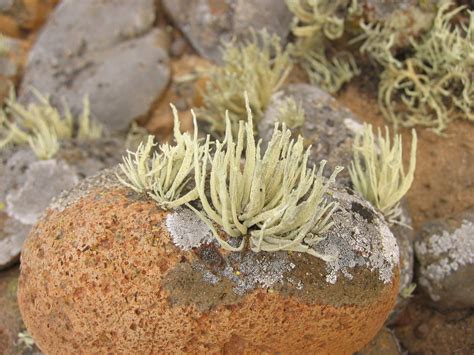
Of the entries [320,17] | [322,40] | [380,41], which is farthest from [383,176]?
[322,40]

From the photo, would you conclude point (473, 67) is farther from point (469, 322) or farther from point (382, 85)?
point (469, 322)

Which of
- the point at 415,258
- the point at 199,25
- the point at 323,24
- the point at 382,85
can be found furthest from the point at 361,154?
the point at 199,25

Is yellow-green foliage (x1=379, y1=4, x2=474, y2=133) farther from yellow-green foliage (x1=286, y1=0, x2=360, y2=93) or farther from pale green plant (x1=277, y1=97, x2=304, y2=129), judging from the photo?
pale green plant (x1=277, y1=97, x2=304, y2=129)

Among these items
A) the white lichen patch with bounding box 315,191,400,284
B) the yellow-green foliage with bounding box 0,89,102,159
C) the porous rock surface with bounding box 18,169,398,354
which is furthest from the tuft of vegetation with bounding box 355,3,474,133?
the yellow-green foliage with bounding box 0,89,102,159

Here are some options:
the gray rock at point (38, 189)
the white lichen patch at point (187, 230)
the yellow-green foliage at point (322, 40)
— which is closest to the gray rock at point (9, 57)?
the gray rock at point (38, 189)

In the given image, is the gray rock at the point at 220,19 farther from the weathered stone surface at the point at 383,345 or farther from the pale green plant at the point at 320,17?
the weathered stone surface at the point at 383,345

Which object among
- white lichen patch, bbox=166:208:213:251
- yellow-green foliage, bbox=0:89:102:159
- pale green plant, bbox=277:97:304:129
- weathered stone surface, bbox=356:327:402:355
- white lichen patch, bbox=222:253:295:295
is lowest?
weathered stone surface, bbox=356:327:402:355
